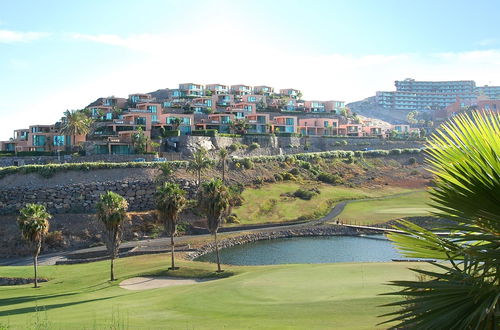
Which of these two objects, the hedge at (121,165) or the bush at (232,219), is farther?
the hedge at (121,165)

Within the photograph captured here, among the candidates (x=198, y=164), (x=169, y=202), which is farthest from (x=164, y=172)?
(x=169, y=202)

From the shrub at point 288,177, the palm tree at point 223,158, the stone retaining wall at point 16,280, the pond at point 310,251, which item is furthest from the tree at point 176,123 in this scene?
the stone retaining wall at point 16,280

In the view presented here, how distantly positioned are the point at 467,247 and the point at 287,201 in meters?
72.2

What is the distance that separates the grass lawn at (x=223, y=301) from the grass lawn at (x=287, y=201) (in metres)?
30.5

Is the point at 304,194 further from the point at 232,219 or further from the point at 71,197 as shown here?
the point at 71,197

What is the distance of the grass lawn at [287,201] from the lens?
236ft

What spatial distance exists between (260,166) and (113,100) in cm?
5684

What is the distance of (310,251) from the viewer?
52.8 meters

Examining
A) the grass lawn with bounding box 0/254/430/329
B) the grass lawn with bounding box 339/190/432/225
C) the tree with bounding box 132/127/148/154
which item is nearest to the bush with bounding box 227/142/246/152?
the tree with bounding box 132/127/148/154

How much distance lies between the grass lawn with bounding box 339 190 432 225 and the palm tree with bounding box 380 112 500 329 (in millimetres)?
59856

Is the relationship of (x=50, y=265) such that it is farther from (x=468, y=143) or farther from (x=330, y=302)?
(x=468, y=143)

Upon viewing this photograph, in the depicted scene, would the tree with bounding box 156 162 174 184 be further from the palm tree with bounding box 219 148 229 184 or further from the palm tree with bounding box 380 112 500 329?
the palm tree with bounding box 380 112 500 329

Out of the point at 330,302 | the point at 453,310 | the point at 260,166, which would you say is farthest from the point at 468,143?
the point at 260,166

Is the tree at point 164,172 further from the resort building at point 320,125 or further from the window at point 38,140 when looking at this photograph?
the resort building at point 320,125
